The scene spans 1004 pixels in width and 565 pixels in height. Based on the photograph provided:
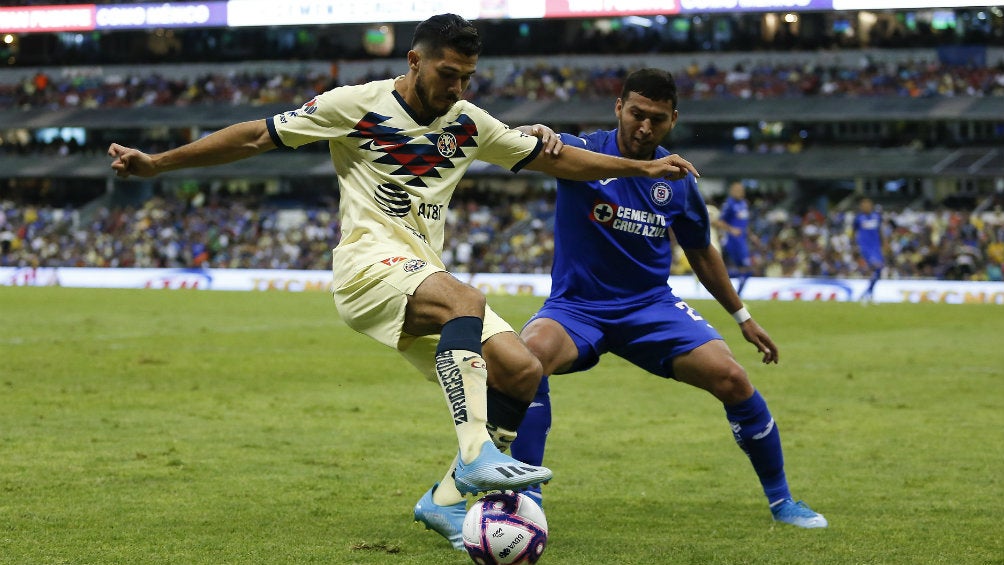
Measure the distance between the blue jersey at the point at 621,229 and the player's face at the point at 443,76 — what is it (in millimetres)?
1196

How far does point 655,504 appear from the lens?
20.6 feet

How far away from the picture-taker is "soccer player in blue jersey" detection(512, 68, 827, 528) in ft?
19.4

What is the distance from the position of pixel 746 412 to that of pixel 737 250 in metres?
19.5

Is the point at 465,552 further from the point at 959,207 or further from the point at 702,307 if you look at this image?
the point at 959,207

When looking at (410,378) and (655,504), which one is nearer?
(655,504)

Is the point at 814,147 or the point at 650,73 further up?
the point at 650,73

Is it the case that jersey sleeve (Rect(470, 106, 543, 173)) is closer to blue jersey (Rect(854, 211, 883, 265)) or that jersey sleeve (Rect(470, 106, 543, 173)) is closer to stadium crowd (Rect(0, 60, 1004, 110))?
blue jersey (Rect(854, 211, 883, 265))

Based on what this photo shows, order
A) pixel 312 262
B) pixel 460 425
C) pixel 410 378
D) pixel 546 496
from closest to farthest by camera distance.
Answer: pixel 460 425 → pixel 546 496 → pixel 410 378 → pixel 312 262

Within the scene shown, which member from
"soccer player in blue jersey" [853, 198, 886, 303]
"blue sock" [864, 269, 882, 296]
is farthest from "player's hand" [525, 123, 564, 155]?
"blue sock" [864, 269, 882, 296]

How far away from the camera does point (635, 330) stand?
6.12 m

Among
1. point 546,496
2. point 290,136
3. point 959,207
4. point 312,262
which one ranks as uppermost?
point 290,136

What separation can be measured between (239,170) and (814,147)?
75.1ft

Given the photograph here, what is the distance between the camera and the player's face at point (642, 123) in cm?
598

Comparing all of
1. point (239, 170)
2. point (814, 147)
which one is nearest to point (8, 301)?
point (239, 170)
